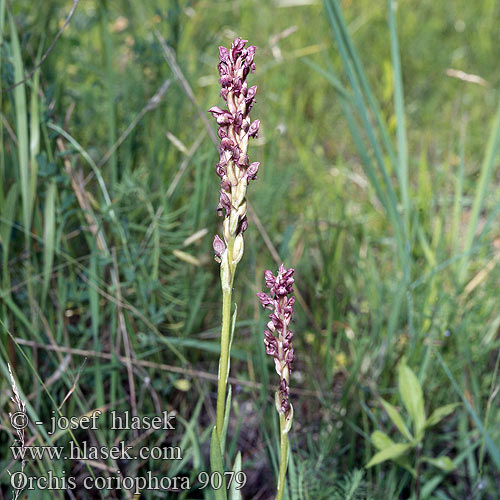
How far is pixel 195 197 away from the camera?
203cm

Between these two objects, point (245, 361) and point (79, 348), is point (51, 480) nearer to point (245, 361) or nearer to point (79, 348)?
point (79, 348)

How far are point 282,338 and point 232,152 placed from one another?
33 cm

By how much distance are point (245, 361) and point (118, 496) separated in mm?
642

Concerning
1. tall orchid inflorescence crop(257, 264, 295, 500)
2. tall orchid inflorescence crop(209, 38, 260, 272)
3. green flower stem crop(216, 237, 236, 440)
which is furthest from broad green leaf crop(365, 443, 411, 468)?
tall orchid inflorescence crop(209, 38, 260, 272)

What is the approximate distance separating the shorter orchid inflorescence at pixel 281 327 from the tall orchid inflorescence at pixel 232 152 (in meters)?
0.08

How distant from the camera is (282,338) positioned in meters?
1.02

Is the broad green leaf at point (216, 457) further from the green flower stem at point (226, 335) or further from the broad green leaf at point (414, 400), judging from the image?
the broad green leaf at point (414, 400)

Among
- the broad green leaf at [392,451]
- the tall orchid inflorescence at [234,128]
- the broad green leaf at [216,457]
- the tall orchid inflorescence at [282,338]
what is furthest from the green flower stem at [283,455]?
the broad green leaf at [392,451]

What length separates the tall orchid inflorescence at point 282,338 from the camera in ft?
3.28

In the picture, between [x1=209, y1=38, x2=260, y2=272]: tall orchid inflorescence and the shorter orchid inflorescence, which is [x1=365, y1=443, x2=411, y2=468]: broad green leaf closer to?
the shorter orchid inflorescence

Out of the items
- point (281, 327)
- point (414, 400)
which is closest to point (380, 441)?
point (414, 400)

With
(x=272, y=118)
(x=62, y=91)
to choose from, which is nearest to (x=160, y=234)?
(x=62, y=91)

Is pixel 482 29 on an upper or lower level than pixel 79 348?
upper

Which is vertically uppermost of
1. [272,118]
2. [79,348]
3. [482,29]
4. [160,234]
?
[482,29]
